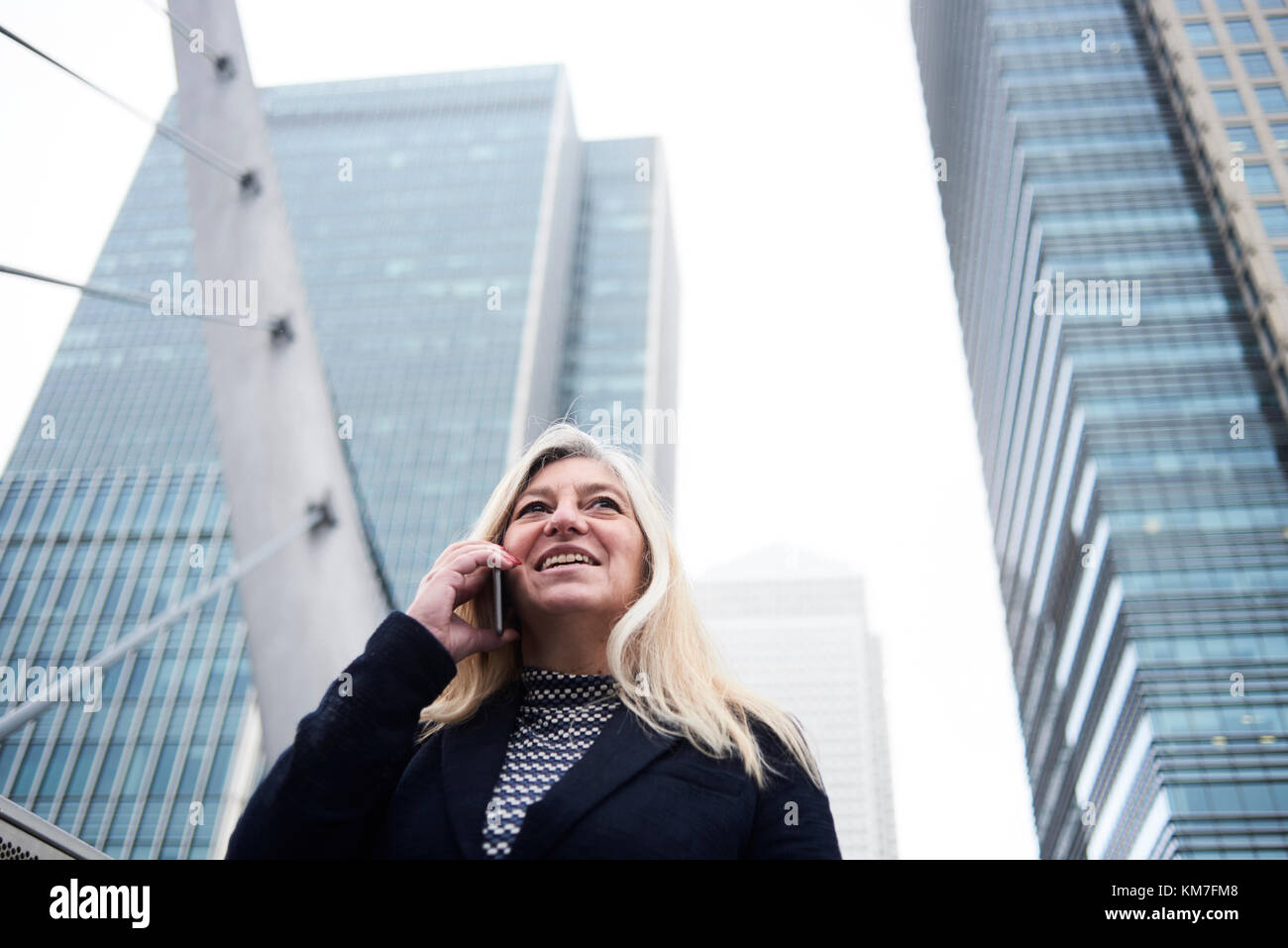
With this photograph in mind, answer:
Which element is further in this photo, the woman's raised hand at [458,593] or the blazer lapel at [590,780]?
the woman's raised hand at [458,593]

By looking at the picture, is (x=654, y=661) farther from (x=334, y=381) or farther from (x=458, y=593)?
(x=334, y=381)

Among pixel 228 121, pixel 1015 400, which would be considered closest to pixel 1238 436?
pixel 1015 400

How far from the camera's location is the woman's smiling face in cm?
212

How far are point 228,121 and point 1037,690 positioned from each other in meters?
66.3

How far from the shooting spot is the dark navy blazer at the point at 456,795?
1593mm

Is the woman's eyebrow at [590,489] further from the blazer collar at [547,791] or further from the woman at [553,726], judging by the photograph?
the blazer collar at [547,791]

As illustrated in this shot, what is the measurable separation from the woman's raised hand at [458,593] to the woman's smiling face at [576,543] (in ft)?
0.24

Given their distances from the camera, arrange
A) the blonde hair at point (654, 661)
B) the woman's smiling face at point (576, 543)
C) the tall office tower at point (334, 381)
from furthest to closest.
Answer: the tall office tower at point (334, 381) → the woman's smiling face at point (576, 543) → the blonde hair at point (654, 661)

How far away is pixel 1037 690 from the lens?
60.6 metres

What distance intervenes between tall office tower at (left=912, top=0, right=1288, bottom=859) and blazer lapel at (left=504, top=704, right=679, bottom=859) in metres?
43.2

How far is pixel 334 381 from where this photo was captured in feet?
246

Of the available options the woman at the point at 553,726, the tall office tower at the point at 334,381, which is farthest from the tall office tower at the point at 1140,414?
the woman at the point at 553,726

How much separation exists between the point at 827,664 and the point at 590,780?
134607mm
